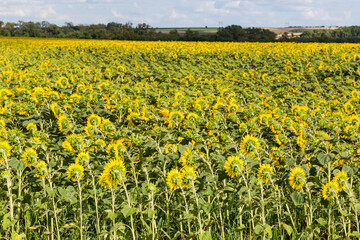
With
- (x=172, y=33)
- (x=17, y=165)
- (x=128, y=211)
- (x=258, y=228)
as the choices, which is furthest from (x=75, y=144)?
(x=172, y=33)

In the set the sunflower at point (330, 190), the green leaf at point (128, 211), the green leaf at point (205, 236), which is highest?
the sunflower at point (330, 190)

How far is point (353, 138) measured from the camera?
4230 mm

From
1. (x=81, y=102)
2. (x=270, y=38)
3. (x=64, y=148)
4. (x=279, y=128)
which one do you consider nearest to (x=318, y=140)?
(x=279, y=128)

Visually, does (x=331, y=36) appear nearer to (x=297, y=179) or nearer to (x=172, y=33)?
(x=172, y=33)

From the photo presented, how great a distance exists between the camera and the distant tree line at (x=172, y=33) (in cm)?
3916

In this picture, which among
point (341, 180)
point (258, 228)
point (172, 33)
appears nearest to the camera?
point (258, 228)

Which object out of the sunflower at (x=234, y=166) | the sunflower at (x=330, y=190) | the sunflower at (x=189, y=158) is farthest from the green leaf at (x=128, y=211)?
the sunflower at (x=330, y=190)

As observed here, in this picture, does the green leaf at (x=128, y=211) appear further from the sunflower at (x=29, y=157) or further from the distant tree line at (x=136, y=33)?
the distant tree line at (x=136, y=33)

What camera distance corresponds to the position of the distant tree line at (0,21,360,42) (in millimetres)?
Result: 39156

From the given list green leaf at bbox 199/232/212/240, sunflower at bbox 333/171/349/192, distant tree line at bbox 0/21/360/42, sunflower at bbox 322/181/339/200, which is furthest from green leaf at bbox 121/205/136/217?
distant tree line at bbox 0/21/360/42

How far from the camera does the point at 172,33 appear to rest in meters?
42.1

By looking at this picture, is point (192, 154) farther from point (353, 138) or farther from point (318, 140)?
point (353, 138)

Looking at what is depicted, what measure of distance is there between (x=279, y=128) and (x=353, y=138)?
89 centimetres

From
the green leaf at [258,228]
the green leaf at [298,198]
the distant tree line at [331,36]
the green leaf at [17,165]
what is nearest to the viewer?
the green leaf at [258,228]
